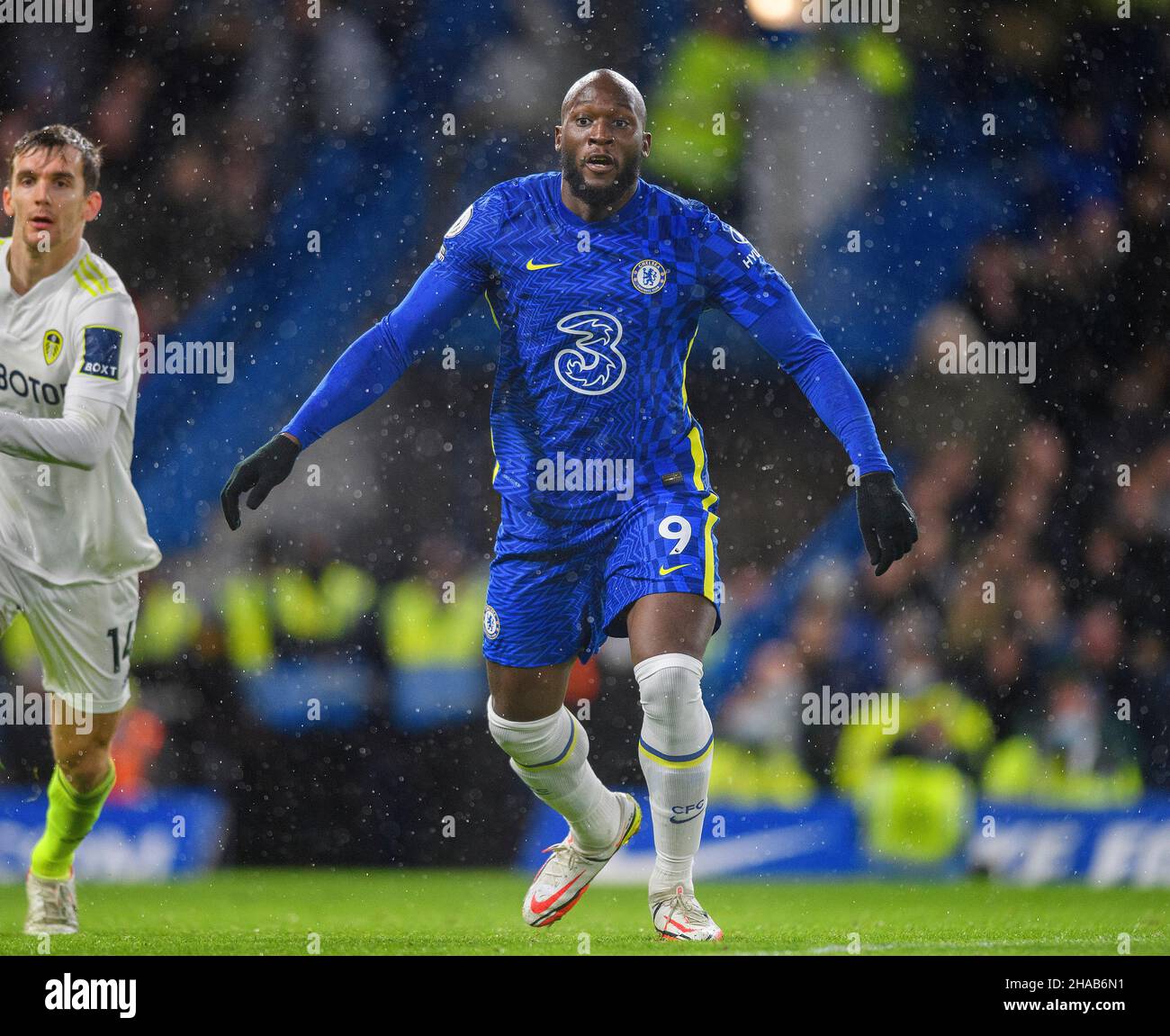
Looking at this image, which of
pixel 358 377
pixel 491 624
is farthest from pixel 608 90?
pixel 491 624

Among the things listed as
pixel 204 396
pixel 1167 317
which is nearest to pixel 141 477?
pixel 204 396

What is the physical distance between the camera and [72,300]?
16.9 ft

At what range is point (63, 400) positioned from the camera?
203 inches

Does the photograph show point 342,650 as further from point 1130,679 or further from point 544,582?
point 1130,679

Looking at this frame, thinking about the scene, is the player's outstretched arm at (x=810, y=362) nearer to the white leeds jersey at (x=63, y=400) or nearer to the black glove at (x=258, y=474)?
the black glove at (x=258, y=474)

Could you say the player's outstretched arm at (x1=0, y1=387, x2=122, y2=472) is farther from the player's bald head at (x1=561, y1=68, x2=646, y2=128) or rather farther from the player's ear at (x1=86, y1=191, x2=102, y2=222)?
the player's bald head at (x1=561, y1=68, x2=646, y2=128)

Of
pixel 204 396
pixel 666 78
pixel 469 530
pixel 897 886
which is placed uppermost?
pixel 666 78

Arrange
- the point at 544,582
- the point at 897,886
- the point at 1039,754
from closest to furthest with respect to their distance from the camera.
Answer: the point at 544,582, the point at 897,886, the point at 1039,754

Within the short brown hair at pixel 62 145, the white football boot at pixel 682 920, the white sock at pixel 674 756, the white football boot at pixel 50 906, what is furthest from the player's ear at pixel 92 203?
the white football boot at pixel 682 920

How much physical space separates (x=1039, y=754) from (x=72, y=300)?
4267 millimetres

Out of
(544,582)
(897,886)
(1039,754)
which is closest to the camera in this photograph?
(544,582)

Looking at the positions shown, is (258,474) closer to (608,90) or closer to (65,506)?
(65,506)

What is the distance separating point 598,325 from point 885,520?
1.01 meters

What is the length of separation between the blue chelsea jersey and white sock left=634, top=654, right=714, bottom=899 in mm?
567
